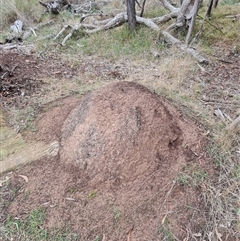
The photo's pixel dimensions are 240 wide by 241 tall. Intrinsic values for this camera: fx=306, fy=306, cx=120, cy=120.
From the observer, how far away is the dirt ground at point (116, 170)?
1.74m

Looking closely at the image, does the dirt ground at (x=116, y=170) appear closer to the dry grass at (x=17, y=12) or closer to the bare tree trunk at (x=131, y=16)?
the bare tree trunk at (x=131, y=16)

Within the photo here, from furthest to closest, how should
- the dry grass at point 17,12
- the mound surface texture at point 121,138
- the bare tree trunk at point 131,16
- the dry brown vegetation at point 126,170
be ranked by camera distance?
the dry grass at point 17,12
the bare tree trunk at point 131,16
the mound surface texture at point 121,138
the dry brown vegetation at point 126,170

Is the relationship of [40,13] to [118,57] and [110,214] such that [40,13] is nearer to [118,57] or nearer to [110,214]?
[118,57]

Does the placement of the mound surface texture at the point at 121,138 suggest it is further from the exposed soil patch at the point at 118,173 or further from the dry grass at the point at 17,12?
the dry grass at the point at 17,12

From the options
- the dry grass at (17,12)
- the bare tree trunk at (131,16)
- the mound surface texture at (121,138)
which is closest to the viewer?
Result: the mound surface texture at (121,138)

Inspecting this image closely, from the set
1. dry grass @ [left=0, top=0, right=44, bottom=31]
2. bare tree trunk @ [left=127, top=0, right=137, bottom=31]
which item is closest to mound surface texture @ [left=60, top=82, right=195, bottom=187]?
bare tree trunk @ [left=127, top=0, right=137, bottom=31]

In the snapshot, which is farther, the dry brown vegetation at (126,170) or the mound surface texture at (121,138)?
the mound surface texture at (121,138)

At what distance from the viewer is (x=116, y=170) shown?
1.91m

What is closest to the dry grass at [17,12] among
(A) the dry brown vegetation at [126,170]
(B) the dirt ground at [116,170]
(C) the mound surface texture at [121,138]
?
(A) the dry brown vegetation at [126,170]

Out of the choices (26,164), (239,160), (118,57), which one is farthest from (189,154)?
(118,57)

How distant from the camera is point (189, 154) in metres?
2.11

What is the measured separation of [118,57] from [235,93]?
1667mm

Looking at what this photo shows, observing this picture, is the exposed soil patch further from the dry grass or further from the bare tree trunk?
the dry grass

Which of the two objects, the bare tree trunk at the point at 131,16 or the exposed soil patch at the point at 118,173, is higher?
the exposed soil patch at the point at 118,173
